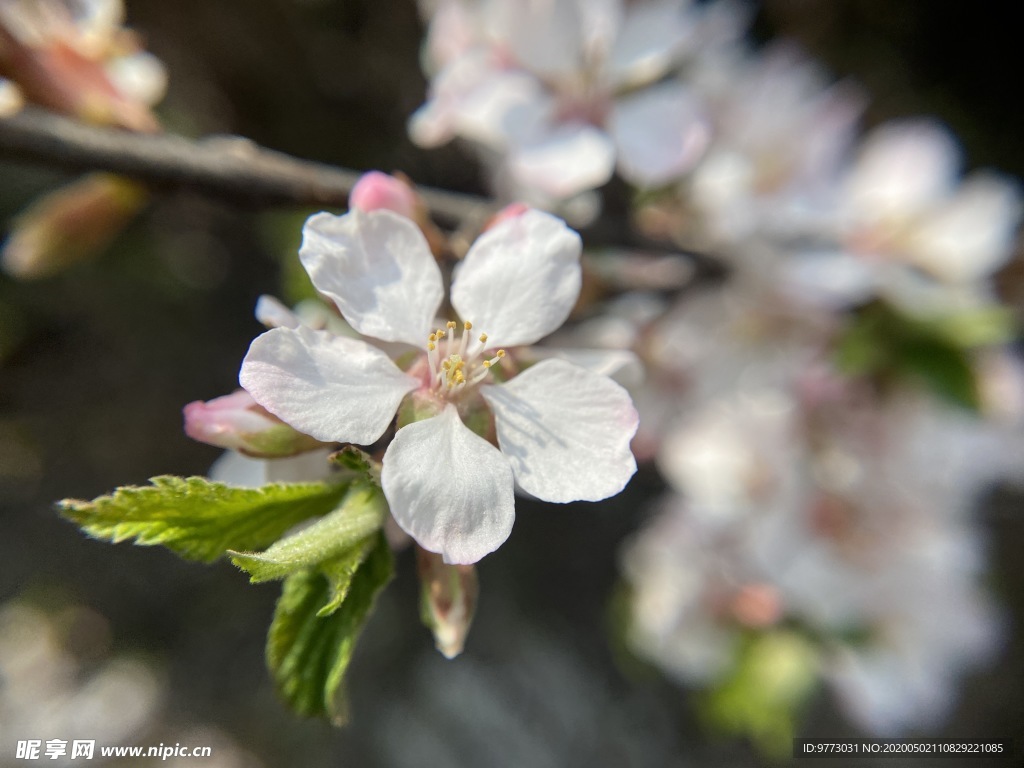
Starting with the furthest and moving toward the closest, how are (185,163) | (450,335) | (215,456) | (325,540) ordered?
(215,456)
(185,163)
(450,335)
(325,540)

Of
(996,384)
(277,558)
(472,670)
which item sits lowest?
(472,670)

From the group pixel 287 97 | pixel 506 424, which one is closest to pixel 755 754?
pixel 506 424

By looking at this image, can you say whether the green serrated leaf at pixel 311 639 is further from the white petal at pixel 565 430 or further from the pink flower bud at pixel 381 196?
the pink flower bud at pixel 381 196

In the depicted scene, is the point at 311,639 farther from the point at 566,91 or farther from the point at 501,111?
the point at 566,91

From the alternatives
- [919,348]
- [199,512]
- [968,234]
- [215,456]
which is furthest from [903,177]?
[215,456]

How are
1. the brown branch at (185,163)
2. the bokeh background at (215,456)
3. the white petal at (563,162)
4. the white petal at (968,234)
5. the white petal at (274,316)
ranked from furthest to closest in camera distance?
the bokeh background at (215,456)
the white petal at (968,234)
the white petal at (563,162)
the brown branch at (185,163)
the white petal at (274,316)

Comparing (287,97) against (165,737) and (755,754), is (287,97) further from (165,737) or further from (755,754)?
(755,754)

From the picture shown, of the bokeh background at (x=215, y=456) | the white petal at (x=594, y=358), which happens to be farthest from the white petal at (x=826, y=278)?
the bokeh background at (x=215, y=456)
